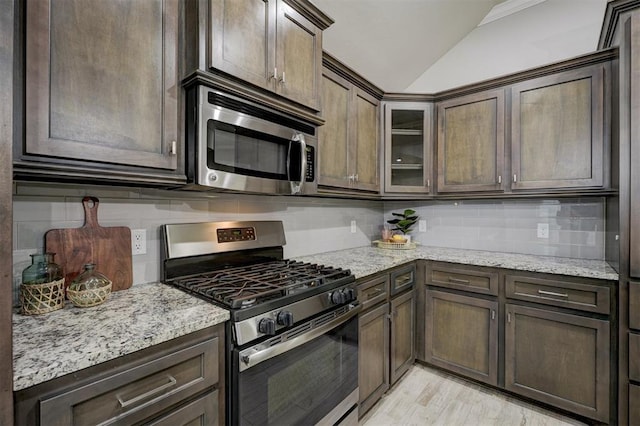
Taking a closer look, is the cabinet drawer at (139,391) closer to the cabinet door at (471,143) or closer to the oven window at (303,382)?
the oven window at (303,382)

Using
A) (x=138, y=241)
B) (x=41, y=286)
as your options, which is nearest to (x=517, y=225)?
(x=138, y=241)

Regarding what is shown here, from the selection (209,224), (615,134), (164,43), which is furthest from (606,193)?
(164,43)

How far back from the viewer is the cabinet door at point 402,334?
214 centimetres

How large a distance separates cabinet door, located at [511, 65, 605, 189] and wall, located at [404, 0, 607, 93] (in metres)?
0.37

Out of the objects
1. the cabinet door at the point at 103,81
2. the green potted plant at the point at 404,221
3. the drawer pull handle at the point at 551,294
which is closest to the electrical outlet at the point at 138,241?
the cabinet door at the point at 103,81

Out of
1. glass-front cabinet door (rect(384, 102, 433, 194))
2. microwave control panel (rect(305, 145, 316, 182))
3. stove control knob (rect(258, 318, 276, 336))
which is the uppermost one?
glass-front cabinet door (rect(384, 102, 433, 194))

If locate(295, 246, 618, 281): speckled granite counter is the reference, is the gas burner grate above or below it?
above

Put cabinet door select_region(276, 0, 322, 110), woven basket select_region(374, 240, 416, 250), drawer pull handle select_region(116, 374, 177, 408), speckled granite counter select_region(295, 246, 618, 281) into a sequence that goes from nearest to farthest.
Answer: drawer pull handle select_region(116, 374, 177, 408), cabinet door select_region(276, 0, 322, 110), speckled granite counter select_region(295, 246, 618, 281), woven basket select_region(374, 240, 416, 250)

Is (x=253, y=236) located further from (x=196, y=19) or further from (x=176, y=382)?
(x=196, y=19)

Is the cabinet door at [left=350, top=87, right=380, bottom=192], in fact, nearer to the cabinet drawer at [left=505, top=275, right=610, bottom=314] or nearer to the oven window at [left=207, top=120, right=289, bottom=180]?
the oven window at [left=207, top=120, right=289, bottom=180]

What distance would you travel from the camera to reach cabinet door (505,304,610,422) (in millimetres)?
1792

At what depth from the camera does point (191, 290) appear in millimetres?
1327

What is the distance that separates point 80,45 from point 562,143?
2724 millimetres

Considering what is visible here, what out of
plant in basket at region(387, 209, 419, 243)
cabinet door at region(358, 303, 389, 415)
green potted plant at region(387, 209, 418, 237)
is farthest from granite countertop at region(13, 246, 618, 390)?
green potted plant at region(387, 209, 418, 237)
